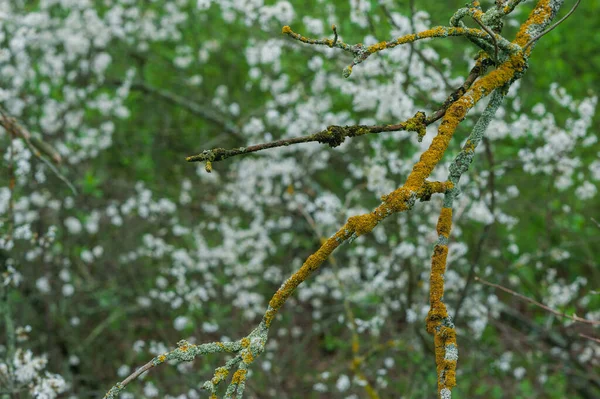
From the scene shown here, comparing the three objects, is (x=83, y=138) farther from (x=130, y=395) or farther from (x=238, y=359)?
(x=238, y=359)

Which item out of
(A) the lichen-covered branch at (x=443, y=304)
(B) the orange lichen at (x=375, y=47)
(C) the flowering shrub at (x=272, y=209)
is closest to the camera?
(A) the lichen-covered branch at (x=443, y=304)

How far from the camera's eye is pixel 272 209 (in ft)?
23.0

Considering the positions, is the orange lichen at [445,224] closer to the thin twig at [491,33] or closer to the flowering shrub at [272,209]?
the thin twig at [491,33]

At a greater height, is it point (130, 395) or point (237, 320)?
point (237, 320)

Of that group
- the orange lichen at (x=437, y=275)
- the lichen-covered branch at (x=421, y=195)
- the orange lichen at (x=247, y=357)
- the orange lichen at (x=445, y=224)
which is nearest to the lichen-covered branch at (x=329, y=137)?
the lichen-covered branch at (x=421, y=195)

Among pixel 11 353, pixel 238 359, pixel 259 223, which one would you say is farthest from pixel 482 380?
pixel 238 359

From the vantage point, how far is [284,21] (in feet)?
18.4

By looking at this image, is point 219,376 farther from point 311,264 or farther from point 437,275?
point 437,275

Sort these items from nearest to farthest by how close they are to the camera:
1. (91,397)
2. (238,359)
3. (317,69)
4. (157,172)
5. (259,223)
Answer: (238,359) < (317,69) < (91,397) < (259,223) < (157,172)

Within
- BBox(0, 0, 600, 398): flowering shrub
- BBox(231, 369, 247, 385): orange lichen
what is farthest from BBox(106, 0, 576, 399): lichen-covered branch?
BBox(0, 0, 600, 398): flowering shrub

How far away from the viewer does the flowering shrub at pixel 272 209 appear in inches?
203

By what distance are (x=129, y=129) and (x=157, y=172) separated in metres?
0.80

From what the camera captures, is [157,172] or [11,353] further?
[157,172]

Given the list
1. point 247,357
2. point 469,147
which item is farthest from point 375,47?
point 247,357
